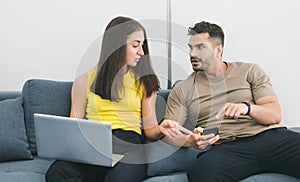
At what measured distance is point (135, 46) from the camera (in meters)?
2.53

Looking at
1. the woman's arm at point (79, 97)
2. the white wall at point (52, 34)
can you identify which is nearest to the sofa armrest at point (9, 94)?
the white wall at point (52, 34)

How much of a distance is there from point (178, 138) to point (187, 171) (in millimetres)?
171

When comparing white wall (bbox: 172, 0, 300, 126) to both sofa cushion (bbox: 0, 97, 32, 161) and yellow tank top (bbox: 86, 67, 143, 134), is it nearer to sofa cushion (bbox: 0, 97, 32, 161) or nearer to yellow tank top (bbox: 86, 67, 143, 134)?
yellow tank top (bbox: 86, 67, 143, 134)

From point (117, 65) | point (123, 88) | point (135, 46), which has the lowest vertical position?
point (123, 88)

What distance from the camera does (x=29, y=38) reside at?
305 cm

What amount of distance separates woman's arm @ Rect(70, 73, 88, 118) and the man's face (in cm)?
61

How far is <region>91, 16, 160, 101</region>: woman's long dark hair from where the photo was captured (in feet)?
8.31

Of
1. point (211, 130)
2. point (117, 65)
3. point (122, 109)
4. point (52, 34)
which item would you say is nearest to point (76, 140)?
point (122, 109)

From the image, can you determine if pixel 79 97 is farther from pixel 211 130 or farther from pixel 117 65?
pixel 211 130

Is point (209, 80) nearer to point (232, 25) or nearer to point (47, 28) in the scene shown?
point (232, 25)

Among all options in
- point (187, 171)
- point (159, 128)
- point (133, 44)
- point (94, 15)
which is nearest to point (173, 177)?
point (187, 171)

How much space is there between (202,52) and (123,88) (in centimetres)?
50

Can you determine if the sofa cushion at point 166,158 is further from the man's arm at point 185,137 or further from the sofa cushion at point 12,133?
the sofa cushion at point 12,133

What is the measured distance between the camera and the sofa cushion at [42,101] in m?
2.69
